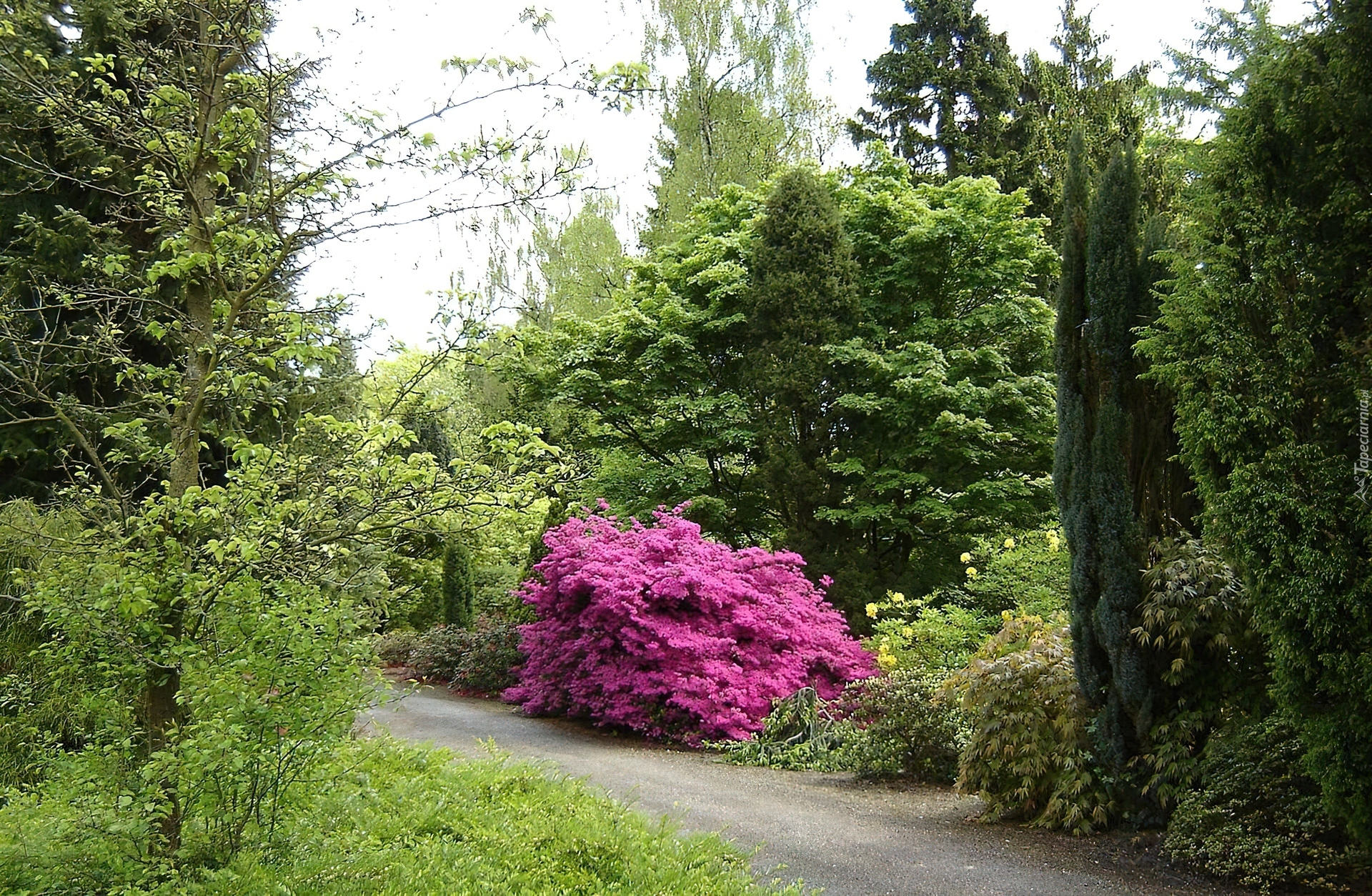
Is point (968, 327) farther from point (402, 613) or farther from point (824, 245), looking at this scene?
point (402, 613)

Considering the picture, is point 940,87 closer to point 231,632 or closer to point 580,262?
point 580,262

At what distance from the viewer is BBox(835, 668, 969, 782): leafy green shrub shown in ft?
22.7

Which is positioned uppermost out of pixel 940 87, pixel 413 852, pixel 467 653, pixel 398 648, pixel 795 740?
pixel 940 87

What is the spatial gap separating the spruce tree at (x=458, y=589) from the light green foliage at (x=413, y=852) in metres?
13.7

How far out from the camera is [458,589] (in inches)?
716

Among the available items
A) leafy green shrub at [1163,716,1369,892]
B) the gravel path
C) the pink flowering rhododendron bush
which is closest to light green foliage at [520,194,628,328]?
the pink flowering rhododendron bush

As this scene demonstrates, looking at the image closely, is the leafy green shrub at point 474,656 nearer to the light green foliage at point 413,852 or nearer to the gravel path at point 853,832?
the gravel path at point 853,832

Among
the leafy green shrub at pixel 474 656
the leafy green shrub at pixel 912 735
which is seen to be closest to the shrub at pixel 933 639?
the leafy green shrub at pixel 912 735

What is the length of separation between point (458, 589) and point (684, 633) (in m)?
10.8

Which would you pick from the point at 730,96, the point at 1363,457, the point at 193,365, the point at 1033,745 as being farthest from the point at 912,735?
the point at 730,96

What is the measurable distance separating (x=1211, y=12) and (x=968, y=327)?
7.76 metres

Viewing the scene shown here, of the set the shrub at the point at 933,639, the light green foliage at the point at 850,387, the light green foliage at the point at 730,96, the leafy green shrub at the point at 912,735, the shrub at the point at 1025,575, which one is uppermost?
the light green foliage at the point at 730,96

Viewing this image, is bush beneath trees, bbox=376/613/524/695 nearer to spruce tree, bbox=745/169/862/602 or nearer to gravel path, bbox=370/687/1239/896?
spruce tree, bbox=745/169/862/602

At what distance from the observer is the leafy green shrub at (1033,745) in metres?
5.32
